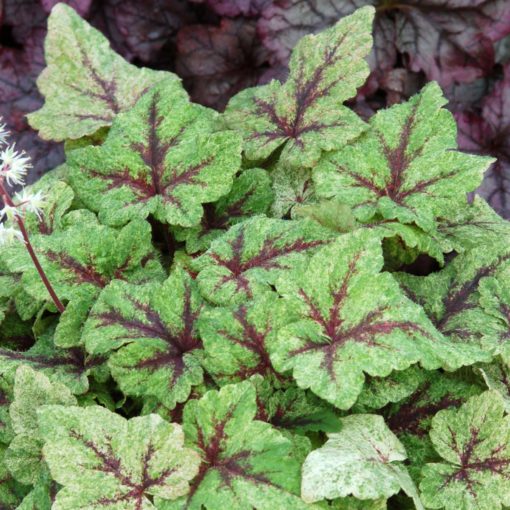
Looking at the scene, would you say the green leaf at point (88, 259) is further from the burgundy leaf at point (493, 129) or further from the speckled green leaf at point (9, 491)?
→ the burgundy leaf at point (493, 129)

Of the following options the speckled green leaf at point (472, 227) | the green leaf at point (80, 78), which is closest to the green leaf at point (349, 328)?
the speckled green leaf at point (472, 227)

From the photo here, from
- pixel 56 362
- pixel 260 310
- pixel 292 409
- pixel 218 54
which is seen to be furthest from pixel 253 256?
pixel 218 54

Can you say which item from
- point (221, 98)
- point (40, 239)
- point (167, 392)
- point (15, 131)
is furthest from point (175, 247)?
point (15, 131)

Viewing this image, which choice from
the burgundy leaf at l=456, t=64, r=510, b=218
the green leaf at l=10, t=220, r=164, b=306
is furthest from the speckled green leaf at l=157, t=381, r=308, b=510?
the burgundy leaf at l=456, t=64, r=510, b=218

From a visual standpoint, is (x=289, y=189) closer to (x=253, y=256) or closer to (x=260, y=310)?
(x=253, y=256)

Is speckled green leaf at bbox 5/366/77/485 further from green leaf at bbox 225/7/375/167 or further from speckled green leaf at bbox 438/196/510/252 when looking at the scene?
speckled green leaf at bbox 438/196/510/252
